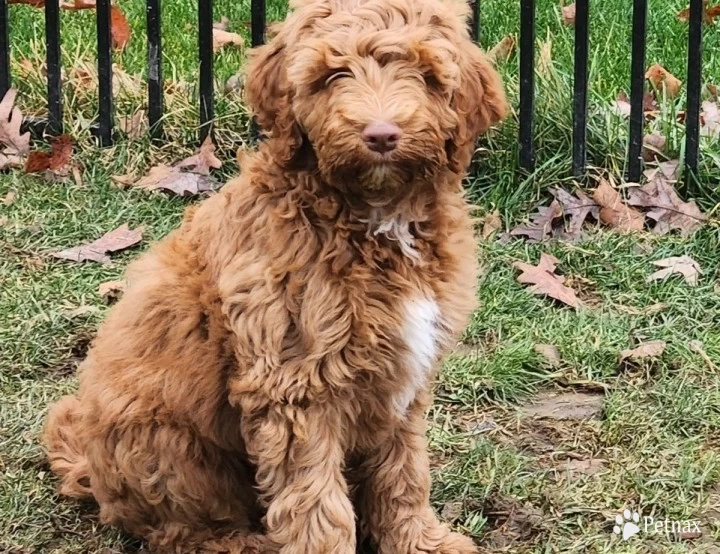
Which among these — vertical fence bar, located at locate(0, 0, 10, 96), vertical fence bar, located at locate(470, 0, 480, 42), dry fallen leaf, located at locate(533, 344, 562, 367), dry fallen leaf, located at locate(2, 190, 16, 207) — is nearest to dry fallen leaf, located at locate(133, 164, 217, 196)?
dry fallen leaf, located at locate(2, 190, 16, 207)

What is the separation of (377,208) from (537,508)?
1.33m

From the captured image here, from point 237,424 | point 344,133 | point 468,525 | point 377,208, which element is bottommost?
point 468,525

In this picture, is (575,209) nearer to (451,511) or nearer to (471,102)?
(451,511)

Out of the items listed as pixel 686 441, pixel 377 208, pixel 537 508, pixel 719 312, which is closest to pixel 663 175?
pixel 719 312

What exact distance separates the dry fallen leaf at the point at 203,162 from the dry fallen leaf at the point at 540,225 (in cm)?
165

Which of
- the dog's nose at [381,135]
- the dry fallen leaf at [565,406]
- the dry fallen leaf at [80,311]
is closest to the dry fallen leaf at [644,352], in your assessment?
the dry fallen leaf at [565,406]

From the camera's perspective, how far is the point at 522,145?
250 inches

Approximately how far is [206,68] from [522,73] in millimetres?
1694

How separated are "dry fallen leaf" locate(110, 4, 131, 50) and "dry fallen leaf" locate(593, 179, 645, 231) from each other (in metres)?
3.17

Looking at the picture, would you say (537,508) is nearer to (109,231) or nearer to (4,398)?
(4,398)

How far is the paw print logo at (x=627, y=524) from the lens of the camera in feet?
13.3

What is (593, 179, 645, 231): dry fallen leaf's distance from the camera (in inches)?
240

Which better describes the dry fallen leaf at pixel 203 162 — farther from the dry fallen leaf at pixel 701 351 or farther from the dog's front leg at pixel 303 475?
the dog's front leg at pixel 303 475

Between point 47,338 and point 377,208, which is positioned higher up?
point 377,208
